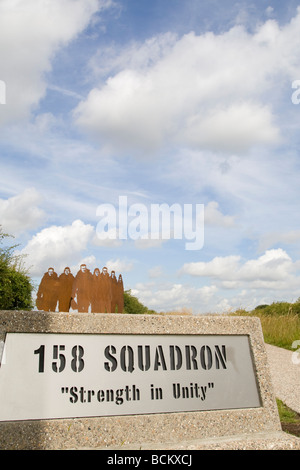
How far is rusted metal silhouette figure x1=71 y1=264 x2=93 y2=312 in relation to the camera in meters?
4.09

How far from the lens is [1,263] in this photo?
840 centimetres

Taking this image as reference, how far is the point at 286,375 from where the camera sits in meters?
7.85

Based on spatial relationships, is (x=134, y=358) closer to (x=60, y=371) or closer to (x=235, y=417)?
(x=60, y=371)

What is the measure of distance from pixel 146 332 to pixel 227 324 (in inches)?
35.3

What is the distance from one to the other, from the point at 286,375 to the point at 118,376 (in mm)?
5572

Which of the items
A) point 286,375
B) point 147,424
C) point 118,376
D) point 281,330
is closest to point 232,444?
point 147,424

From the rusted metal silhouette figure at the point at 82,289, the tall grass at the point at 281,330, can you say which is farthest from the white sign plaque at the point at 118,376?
the tall grass at the point at 281,330

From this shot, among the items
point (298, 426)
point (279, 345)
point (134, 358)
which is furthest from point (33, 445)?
point (279, 345)

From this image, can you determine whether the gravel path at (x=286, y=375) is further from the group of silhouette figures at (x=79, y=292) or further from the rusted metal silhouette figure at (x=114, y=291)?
the group of silhouette figures at (x=79, y=292)

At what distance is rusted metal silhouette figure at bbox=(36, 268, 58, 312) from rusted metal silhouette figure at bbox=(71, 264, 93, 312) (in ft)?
0.68

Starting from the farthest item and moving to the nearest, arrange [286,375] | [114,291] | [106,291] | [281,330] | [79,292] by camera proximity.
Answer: [281,330] → [286,375] → [114,291] → [106,291] → [79,292]

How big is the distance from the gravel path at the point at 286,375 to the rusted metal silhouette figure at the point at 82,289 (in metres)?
3.57

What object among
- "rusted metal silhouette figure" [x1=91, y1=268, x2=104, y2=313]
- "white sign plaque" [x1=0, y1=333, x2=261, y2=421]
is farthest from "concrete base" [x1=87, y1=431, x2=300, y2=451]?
"rusted metal silhouette figure" [x1=91, y1=268, x2=104, y2=313]

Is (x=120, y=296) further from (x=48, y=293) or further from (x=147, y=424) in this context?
(x=147, y=424)
